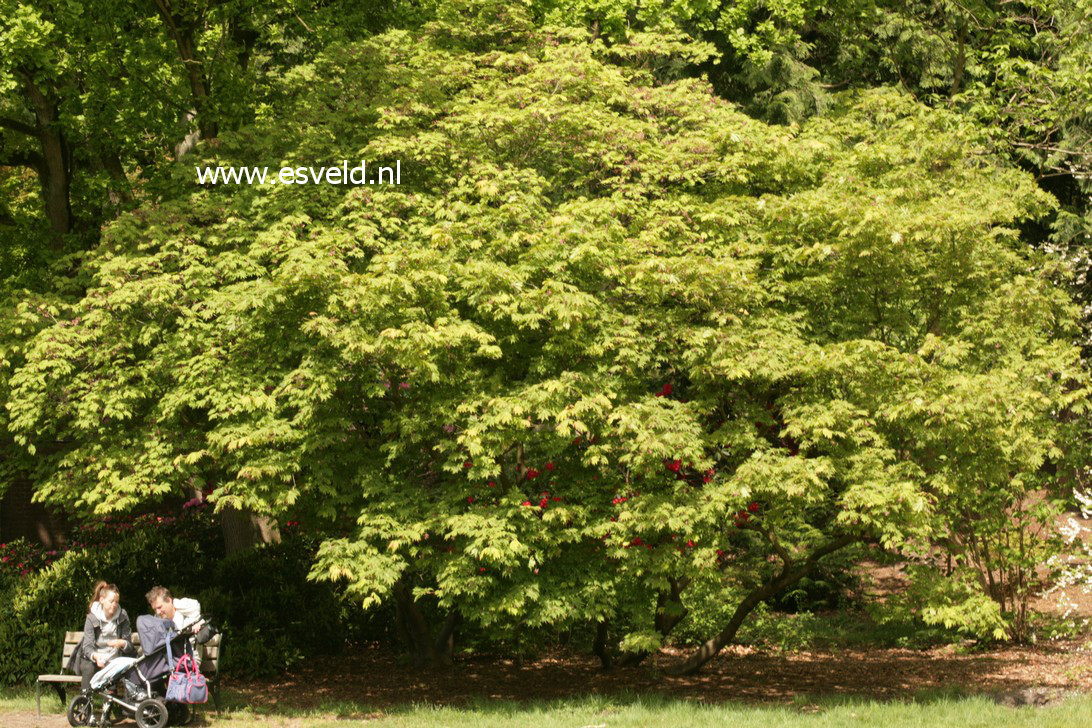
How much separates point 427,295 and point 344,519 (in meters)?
2.64

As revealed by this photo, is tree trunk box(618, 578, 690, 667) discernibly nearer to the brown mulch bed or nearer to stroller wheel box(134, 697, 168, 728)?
the brown mulch bed

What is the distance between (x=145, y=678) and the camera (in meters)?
9.11

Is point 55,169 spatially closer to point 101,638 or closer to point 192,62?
point 192,62

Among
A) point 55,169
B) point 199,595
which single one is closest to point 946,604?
point 199,595

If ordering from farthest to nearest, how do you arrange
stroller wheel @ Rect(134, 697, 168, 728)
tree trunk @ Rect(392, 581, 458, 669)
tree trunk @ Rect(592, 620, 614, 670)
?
tree trunk @ Rect(392, 581, 458, 669)
tree trunk @ Rect(592, 620, 614, 670)
stroller wheel @ Rect(134, 697, 168, 728)

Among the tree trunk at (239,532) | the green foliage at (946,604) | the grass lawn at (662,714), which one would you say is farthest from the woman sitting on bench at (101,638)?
the green foliage at (946,604)

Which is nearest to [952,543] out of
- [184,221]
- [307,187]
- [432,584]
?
[432,584]

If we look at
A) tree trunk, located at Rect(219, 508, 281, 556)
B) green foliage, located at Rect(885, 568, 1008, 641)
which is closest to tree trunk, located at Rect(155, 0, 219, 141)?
tree trunk, located at Rect(219, 508, 281, 556)

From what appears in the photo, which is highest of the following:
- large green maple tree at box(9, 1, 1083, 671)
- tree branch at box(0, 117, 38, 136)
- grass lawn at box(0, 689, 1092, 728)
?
tree branch at box(0, 117, 38, 136)

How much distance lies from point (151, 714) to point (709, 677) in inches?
255

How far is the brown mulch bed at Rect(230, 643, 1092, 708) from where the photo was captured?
11750 millimetres

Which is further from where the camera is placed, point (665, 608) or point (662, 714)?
point (665, 608)

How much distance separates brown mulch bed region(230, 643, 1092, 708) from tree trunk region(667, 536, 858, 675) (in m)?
0.20

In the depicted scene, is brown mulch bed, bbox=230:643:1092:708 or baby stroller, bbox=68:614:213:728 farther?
brown mulch bed, bbox=230:643:1092:708
